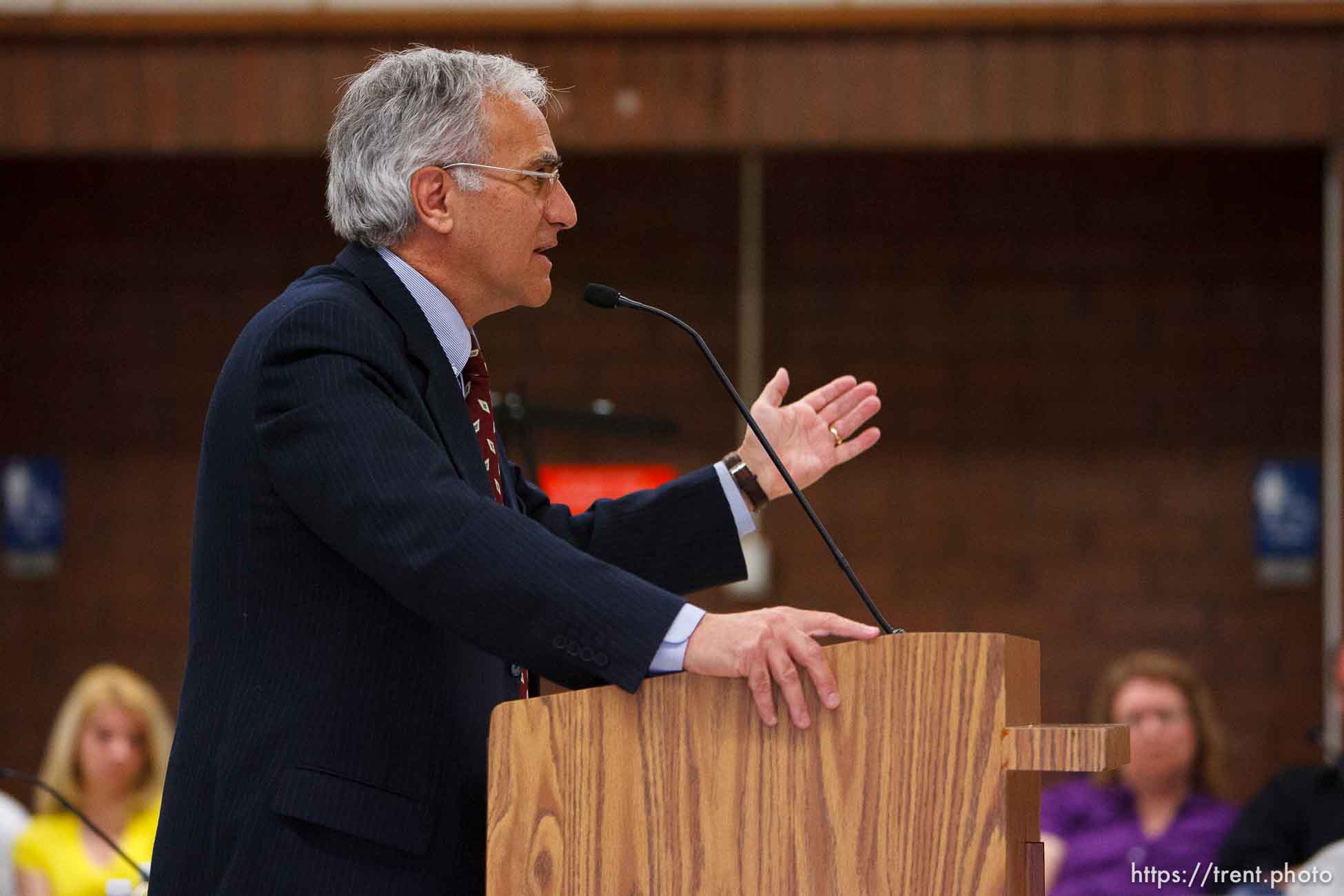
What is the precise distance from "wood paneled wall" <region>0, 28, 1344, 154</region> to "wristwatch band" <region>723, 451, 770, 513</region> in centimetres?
315

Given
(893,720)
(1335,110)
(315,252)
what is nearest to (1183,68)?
(1335,110)

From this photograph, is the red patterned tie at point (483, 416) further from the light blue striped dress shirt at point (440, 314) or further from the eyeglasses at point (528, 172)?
the eyeglasses at point (528, 172)

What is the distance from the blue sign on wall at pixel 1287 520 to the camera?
5.35 m

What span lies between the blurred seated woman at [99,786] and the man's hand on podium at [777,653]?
2.77 m

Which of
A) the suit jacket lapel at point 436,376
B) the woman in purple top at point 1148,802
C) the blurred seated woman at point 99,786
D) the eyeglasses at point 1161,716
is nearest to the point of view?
the suit jacket lapel at point 436,376

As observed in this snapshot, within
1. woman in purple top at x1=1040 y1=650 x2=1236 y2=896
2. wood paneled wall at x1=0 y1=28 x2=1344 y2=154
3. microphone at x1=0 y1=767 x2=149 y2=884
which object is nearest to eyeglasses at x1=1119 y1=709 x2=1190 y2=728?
woman in purple top at x1=1040 y1=650 x2=1236 y2=896

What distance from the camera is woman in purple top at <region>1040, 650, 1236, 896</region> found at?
3.93 m

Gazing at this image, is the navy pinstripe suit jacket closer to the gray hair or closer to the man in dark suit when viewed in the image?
the man in dark suit

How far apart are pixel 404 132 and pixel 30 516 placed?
14.4 feet

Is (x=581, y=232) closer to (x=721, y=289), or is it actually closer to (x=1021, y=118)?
(x=721, y=289)

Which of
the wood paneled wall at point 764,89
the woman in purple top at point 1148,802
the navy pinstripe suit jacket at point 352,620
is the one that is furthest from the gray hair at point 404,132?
the wood paneled wall at point 764,89

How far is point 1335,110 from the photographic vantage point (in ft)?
16.0

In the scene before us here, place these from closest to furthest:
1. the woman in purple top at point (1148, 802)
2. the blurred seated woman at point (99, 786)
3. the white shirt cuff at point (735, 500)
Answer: the white shirt cuff at point (735, 500) → the blurred seated woman at point (99, 786) → the woman in purple top at point (1148, 802)

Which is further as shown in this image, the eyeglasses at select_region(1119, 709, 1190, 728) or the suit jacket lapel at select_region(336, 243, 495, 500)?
the eyeglasses at select_region(1119, 709, 1190, 728)
